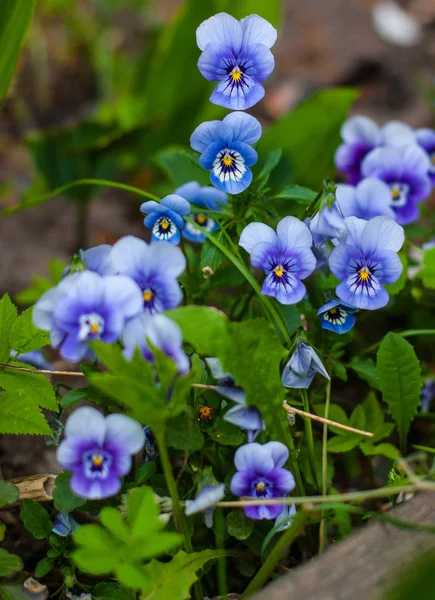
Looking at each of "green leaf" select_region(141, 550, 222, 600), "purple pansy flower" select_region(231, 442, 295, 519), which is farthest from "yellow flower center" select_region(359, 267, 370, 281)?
"green leaf" select_region(141, 550, 222, 600)

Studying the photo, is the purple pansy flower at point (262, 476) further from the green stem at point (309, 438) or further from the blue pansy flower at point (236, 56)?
the blue pansy flower at point (236, 56)

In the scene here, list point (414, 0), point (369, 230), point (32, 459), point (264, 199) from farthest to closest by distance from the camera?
point (414, 0), point (32, 459), point (264, 199), point (369, 230)

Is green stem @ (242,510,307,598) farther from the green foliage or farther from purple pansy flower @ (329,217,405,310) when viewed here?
purple pansy flower @ (329,217,405,310)

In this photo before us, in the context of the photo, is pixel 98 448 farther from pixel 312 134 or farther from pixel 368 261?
pixel 312 134

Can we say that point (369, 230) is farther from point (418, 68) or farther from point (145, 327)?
point (418, 68)

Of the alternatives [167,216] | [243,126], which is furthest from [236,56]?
[167,216]

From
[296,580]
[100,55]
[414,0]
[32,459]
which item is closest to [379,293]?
[296,580]

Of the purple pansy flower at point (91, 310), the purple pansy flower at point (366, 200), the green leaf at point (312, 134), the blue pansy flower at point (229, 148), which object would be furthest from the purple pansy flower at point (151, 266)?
the green leaf at point (312, 134)
